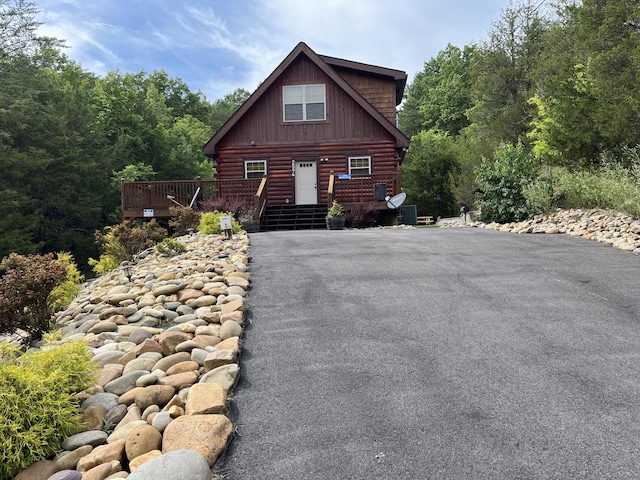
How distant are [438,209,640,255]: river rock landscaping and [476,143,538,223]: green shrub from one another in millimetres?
991

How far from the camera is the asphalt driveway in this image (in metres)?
2.26

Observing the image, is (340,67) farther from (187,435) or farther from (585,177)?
(187,435)

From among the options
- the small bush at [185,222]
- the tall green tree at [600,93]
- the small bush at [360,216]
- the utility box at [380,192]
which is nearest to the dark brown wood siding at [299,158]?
the utility box at [380,192]

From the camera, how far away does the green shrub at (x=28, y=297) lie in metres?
4.56

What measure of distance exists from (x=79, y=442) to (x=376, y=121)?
1518 cm

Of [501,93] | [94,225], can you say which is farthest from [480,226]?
[94,225]

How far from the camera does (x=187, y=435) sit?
235 cm

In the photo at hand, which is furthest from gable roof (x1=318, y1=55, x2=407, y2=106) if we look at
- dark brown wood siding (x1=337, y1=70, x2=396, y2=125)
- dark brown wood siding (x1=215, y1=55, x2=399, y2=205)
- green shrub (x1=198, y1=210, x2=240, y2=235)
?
green shrub (x1=198, y1=210, x2=240, y2=235)

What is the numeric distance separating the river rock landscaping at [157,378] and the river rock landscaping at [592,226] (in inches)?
241

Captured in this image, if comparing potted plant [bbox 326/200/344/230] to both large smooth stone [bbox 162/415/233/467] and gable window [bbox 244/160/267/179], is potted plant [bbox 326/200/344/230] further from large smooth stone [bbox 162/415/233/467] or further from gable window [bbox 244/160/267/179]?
large smooth stone [bbox 162/415/233/467]

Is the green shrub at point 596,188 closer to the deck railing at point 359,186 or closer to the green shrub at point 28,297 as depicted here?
the deck railing at point 359,186

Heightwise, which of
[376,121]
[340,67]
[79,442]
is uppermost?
[340,67]

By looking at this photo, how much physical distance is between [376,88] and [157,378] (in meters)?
16.6

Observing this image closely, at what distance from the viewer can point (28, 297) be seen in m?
4.64
